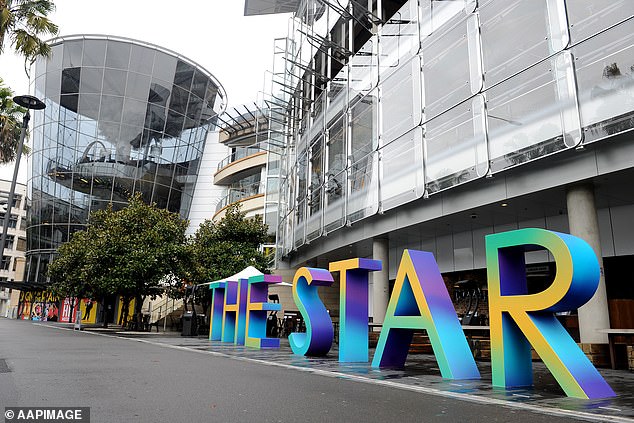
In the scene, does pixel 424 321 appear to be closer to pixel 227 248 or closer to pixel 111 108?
pixel 227 248

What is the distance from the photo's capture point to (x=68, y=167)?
147 feet

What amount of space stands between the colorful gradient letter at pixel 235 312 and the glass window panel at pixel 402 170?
514 cm

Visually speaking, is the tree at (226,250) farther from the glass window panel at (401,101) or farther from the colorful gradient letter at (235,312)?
the glass window panel at (401,101)

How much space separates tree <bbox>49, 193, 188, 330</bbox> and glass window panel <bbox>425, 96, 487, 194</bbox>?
1386 centimetres

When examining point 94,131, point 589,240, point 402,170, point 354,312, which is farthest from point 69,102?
point 589,240

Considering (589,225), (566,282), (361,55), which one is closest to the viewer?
(566,282)

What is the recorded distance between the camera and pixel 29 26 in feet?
54.7

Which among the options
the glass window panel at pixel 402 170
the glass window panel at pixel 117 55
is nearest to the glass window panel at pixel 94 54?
the glass window panel at pixel 117 55

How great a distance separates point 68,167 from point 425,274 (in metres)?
43.8

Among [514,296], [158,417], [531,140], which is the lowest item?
[158,417]

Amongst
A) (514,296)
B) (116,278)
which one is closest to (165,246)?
(116,278)

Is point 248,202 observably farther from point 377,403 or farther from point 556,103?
point 377,403

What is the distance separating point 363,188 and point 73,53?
38.1m

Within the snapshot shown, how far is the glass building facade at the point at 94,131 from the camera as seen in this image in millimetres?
44531
